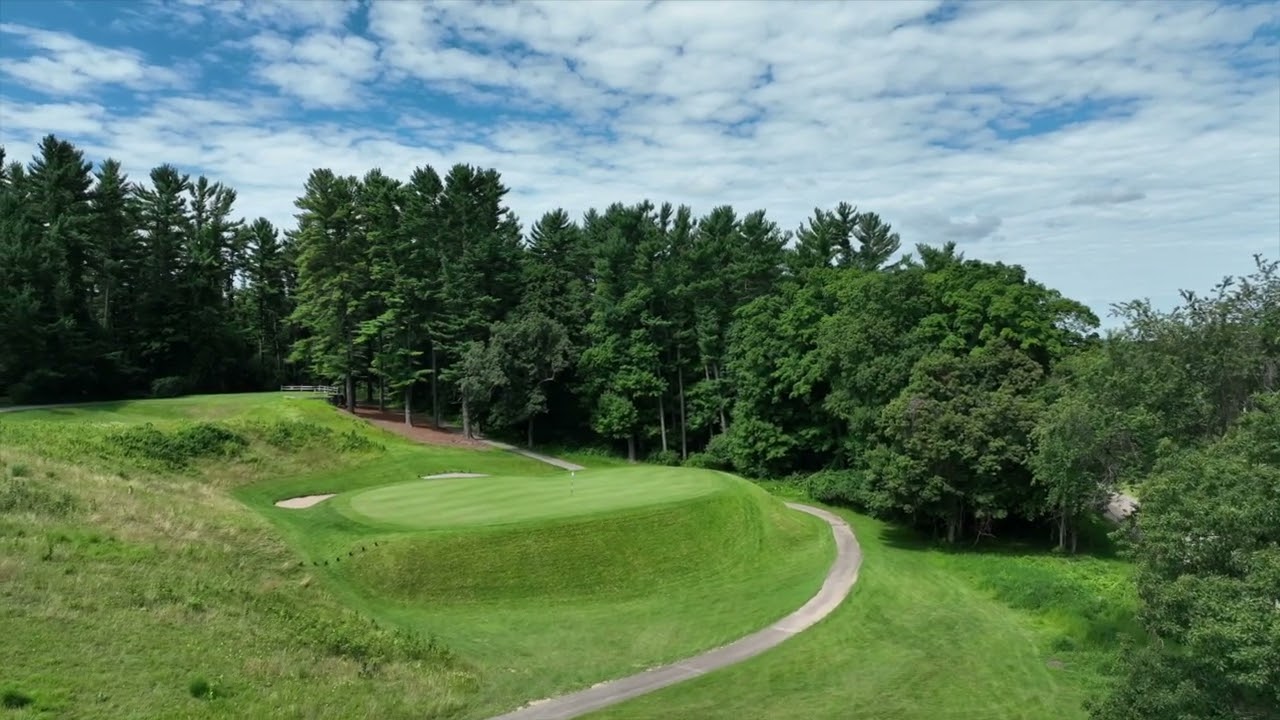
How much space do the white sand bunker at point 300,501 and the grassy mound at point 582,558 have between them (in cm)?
1040

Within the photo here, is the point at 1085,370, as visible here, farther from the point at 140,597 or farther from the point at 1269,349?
the point at 140,597

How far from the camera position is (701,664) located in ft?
65.1


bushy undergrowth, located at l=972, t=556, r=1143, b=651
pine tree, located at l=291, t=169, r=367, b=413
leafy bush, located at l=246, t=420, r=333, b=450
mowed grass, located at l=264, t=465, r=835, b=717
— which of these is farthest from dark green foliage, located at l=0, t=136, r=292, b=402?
bushy undergrowth, located at l=972, t=556, r=1143, b=651

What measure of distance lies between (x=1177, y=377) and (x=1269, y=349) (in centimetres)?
348

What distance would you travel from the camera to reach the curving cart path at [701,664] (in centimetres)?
1664

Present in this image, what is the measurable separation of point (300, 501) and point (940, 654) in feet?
87.9

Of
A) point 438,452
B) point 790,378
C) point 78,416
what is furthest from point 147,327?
point 790,378

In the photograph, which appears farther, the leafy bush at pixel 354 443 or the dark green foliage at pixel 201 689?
the leafy bush at pixel 354 443

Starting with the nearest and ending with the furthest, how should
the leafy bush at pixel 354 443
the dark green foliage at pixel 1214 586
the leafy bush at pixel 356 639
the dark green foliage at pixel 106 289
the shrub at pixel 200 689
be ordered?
the dark green foliage at pixel 1214 586, the shrub at pixel 200 689, the leafy bush at pixel 356 639, the leafy bush at pixel 354 443, the dark green foliage at pixel 106 289

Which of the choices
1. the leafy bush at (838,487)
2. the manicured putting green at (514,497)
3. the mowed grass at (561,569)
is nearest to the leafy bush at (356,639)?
the mowed grass at (561,569)

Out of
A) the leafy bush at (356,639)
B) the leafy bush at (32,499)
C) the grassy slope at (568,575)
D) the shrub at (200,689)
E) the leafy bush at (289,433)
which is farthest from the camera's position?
the leafy bush at (289,433)

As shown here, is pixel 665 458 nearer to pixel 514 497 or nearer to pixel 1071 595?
pixel 514 497

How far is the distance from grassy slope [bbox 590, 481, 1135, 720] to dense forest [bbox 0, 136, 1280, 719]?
368 cm

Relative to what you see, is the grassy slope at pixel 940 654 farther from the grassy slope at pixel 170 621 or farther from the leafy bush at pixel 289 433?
the leafy bush at pixel 289 433
